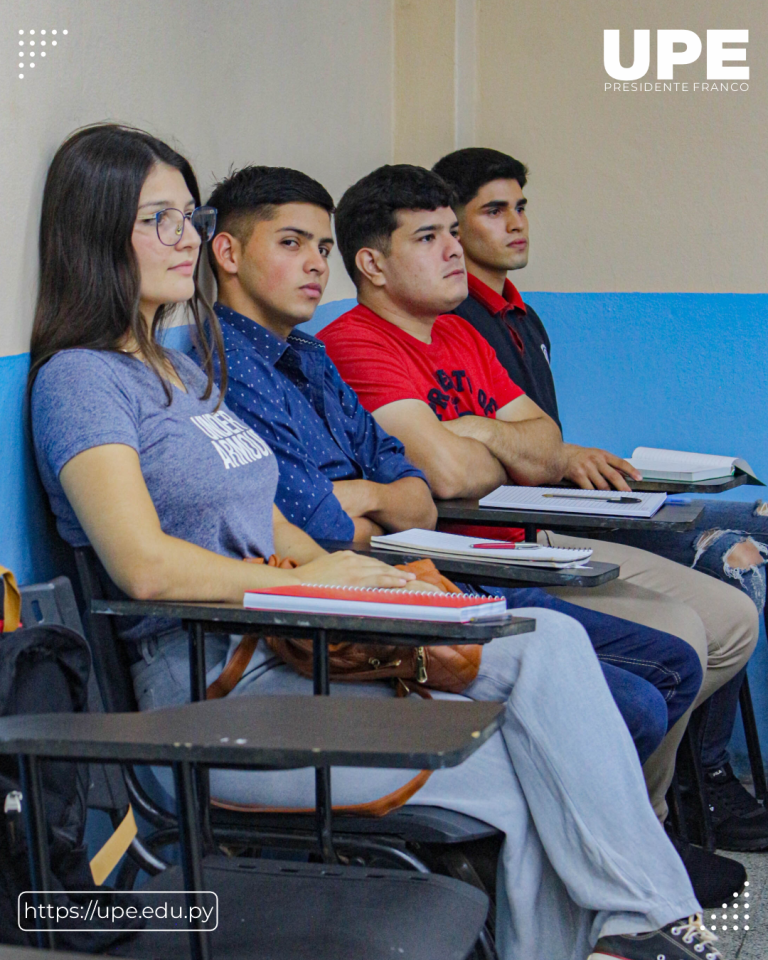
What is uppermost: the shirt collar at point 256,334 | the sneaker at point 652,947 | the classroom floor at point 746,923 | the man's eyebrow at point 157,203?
the man's eyebrow at point 157,203

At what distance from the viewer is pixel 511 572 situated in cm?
162

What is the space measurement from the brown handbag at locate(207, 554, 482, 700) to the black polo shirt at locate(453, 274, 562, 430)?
157 centimetres

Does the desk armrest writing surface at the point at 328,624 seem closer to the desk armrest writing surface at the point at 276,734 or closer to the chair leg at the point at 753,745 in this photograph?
the desk armrest writing surface at the point at 276,734

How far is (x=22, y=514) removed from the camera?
4.87 feet

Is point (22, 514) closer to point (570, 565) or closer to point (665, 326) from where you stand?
point (570, 565)

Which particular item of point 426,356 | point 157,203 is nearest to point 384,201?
point 426,356

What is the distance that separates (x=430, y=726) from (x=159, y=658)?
696 mm

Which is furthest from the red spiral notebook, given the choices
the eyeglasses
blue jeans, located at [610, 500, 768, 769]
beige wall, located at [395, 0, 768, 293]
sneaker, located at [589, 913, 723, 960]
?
beige wall, located at [395, 0, 768, 293]

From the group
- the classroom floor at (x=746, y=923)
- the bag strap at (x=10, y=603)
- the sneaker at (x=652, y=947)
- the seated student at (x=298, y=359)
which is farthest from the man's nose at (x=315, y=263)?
the classroom floor at (x=746, y=923)

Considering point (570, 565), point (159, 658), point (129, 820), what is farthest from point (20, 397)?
point (570, 565)

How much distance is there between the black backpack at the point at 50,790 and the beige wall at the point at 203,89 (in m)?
0.51

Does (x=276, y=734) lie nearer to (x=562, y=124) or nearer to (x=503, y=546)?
(x=503, y=546)

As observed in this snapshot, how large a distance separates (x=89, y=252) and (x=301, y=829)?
0.84 meters

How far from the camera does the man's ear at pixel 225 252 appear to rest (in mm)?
2115
